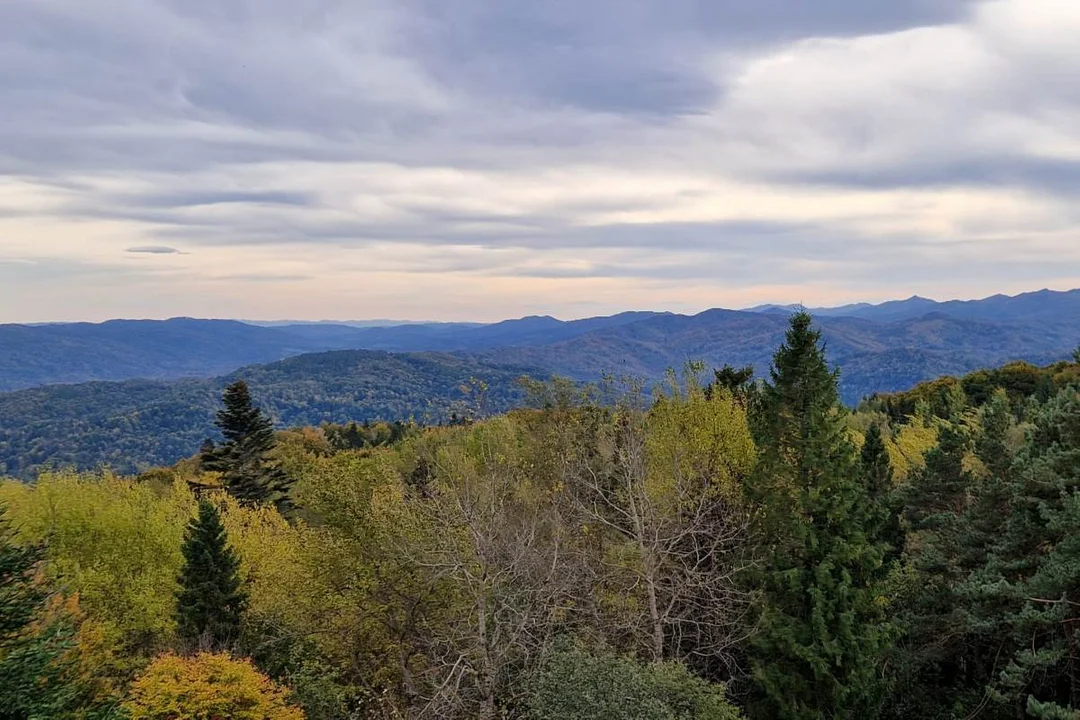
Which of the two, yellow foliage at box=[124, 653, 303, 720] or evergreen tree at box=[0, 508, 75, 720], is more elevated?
evergreen tree at box=[0, 508, 75, 720]

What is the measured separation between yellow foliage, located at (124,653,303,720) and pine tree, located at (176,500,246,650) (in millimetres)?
9091

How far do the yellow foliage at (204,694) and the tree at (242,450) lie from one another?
119ft

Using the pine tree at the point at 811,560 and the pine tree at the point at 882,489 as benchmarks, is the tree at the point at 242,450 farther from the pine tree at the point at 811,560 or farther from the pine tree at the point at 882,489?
the pine tree at the point at 811,560

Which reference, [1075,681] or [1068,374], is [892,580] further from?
[1068,374]

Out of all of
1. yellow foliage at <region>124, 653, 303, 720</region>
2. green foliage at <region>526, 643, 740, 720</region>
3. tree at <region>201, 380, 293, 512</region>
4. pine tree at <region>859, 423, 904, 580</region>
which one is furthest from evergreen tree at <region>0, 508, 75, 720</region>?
tree at <region>201, 380, 293, 512</region>

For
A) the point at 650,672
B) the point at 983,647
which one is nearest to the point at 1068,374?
the point at 983,647

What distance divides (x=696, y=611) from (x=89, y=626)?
71.9 ft

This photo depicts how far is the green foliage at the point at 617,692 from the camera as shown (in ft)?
45.4

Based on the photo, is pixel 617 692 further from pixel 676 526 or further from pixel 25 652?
Result: pixel 25 652

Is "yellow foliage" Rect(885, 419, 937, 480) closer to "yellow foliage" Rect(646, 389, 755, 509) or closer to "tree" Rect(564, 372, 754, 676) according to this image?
"yellow foliage" Rect(646, 389, 755, 509)

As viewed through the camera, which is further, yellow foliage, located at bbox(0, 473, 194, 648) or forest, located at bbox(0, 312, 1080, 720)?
yellow foliage, located at bbox(0, 473, 194, 648)

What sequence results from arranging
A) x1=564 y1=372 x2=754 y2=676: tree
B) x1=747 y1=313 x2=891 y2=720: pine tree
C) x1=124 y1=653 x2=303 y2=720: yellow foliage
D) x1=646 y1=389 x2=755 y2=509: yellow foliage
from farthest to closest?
x1=646 y1=389 x2=755 y2=509: yellow foliage → x1=564 y1=372 x2=754 y2=676: tree → x1=747 y1=313 x2=891 y2=720: pine tree → x1=124 y1=653 x2=303 y2=720: yellow foliage

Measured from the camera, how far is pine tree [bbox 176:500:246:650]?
2661 centimetres

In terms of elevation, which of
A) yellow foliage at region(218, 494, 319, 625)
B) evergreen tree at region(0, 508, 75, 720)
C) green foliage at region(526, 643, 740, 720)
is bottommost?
yellow foliage at region(218, 494, 319, 625)
